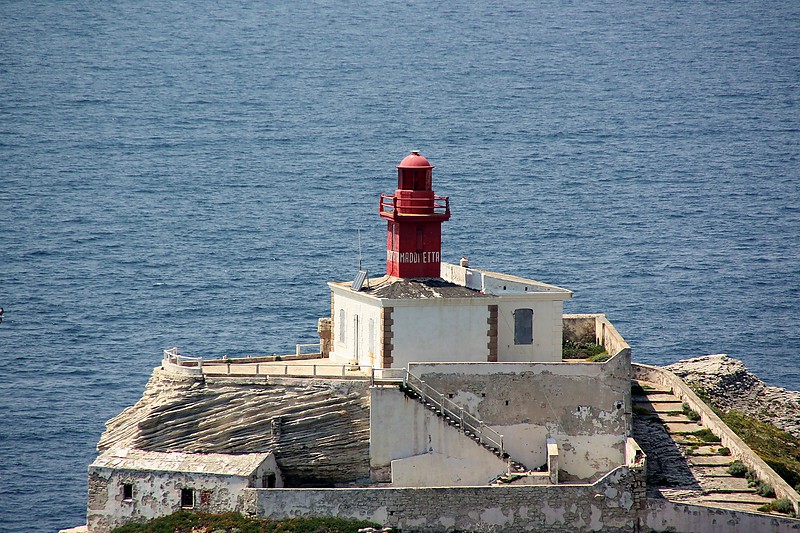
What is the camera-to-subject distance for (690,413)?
62344 mm

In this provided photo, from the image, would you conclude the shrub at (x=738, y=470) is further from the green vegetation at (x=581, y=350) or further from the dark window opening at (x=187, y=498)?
the dark window opening at (x=187, y=498)

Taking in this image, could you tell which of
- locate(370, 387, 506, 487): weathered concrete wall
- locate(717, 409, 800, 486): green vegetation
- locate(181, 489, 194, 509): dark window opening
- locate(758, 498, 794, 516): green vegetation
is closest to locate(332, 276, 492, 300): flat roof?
locate(370, 387, 506, 487): weathered concrete wall

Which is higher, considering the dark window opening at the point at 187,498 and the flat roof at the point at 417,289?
the flat roof at the point at 417,289

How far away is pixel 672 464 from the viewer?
188 ft

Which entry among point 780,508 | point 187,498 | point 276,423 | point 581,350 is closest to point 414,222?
point 276,423

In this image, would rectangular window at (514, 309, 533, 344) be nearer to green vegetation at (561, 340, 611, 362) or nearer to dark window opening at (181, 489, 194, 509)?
green vegetation at (561, 340, 611, 362)

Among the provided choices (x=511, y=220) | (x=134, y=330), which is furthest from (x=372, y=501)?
(x=511, y=220)

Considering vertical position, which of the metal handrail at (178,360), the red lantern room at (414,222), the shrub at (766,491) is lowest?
the shrub at (766,491)

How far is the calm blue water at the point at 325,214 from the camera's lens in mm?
98188

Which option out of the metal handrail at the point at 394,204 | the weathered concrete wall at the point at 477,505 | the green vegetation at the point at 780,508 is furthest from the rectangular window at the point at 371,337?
the green vegetation at the point at 780,508

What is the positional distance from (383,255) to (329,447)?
60.9m

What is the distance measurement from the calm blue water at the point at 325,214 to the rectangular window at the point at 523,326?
81.8 feet

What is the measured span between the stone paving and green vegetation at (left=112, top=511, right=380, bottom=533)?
1100 centimetres

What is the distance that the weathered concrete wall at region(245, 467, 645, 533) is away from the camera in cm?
5234
